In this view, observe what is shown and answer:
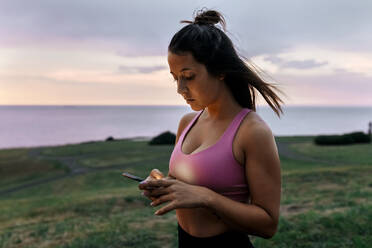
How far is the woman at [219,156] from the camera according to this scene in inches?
70.2

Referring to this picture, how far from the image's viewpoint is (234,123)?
76.5 inches

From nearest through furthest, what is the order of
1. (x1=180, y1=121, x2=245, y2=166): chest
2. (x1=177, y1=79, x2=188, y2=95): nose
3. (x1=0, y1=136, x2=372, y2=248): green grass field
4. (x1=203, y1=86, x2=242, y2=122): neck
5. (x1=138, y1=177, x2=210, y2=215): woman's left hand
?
(x1=138, y1=177, x2=210, y2=215): woman's left hand
(x1=180, y1=121, x2=245, y2=166): chest
(x1=177, y1=79, x2=188, y2=95): nose
(x1=203, y1=86, x2=242, y2=122): neck
(x1=0, y1=136, x2=372, y2=248): green grass field

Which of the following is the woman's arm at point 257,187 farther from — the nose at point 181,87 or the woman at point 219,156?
the nose at point 181,87

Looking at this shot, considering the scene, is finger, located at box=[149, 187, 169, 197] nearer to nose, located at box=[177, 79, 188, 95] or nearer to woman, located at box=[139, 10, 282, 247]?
woman, located at box=[139, 10, 282, 247]

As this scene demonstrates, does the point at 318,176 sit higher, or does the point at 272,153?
the point at 272,153

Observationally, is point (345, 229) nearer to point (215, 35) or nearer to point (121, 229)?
point (121, 229)

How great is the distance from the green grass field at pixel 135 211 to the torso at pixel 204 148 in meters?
3.91

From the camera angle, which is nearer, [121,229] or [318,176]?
[121,229]

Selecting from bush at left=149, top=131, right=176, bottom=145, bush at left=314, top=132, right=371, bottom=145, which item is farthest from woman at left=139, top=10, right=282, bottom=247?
bush at left=149, top=131, right=176, bottom=145

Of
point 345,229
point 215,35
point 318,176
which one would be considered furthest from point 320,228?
point 318,176

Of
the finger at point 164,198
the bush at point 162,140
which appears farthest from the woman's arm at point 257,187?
the bush at point 162,140

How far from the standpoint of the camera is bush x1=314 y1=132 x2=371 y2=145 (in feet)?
116

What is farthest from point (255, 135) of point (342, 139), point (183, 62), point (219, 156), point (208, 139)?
point (342, 139)

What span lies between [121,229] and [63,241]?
1.10 m
